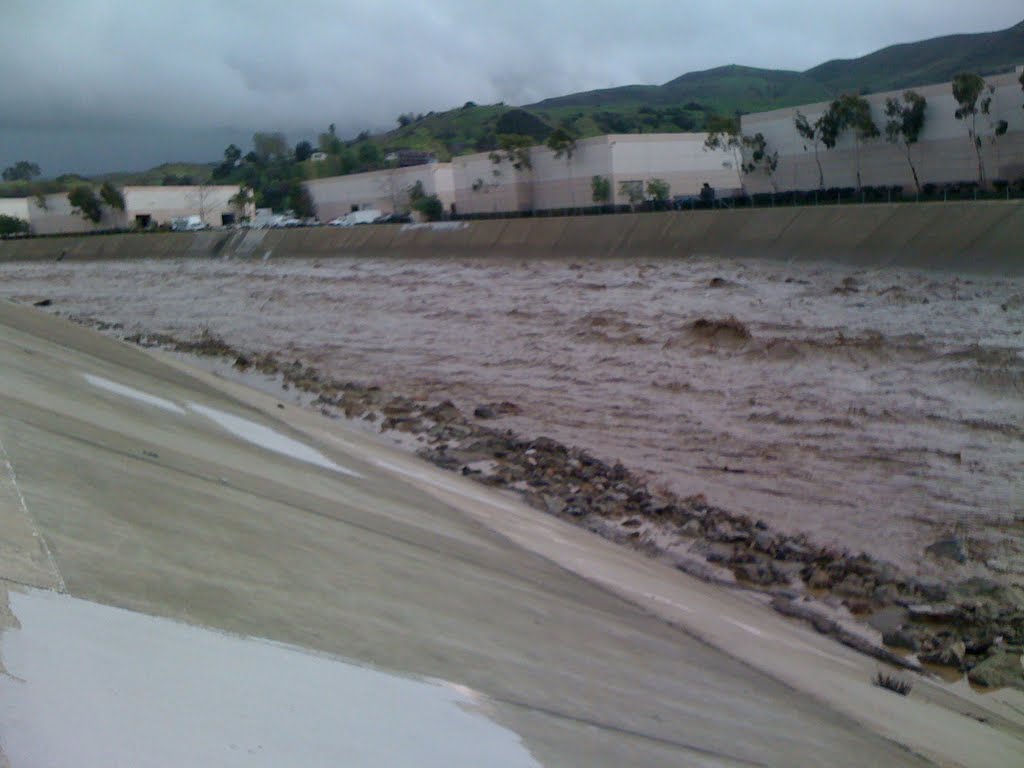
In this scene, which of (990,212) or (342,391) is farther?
(990,212)

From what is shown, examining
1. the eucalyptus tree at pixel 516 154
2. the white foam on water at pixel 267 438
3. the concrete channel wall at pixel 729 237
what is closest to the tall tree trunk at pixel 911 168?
the concrete channel wall at pixel 729 237

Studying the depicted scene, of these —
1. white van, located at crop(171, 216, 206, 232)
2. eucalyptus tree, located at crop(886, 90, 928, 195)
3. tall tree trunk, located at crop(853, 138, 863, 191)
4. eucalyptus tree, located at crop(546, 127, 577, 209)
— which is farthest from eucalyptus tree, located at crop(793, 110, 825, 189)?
white van, located at crop(171, 216, 206, 232)

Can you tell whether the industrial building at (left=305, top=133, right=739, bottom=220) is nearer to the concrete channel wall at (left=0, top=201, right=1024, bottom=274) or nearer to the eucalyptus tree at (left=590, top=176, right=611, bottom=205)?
the eucalyptus tree at (left=590, top=176, right=611, bottom=205)

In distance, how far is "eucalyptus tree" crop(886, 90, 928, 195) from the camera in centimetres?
3853

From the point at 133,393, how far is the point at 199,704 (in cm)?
761

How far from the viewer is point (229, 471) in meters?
8.21

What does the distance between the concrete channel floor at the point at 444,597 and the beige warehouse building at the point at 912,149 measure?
1148 inches

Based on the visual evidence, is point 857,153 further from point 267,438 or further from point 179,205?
point 179,205

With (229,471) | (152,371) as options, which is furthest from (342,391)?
(229,471)

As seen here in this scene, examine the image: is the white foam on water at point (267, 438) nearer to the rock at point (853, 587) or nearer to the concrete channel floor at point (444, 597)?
the concrete channel floor at point (444, 597)

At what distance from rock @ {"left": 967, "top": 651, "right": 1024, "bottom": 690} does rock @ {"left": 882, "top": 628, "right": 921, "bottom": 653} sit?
496 millimetres

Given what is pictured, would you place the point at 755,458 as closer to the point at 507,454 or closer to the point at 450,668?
the point at 507,454

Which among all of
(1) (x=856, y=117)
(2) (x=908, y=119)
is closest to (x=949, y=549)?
(2) (x=908, y=119)

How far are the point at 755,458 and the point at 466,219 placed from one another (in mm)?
39770
